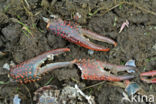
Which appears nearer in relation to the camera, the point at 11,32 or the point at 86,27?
the point at 11,32

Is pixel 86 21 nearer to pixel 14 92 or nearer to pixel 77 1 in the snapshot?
pixel 77 1

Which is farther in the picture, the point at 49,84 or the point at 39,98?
the point at 49,84

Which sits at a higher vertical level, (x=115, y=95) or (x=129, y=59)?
(x=129, y=59)

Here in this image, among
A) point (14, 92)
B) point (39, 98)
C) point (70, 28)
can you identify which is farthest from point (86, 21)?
point (14, 92)

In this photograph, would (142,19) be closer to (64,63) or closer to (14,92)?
(64,63)

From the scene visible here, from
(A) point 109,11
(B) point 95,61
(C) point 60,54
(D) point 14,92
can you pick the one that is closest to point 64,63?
(C) point 60,54

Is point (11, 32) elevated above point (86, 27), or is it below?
above

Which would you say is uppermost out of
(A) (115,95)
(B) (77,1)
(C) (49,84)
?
(B) (77,1)
